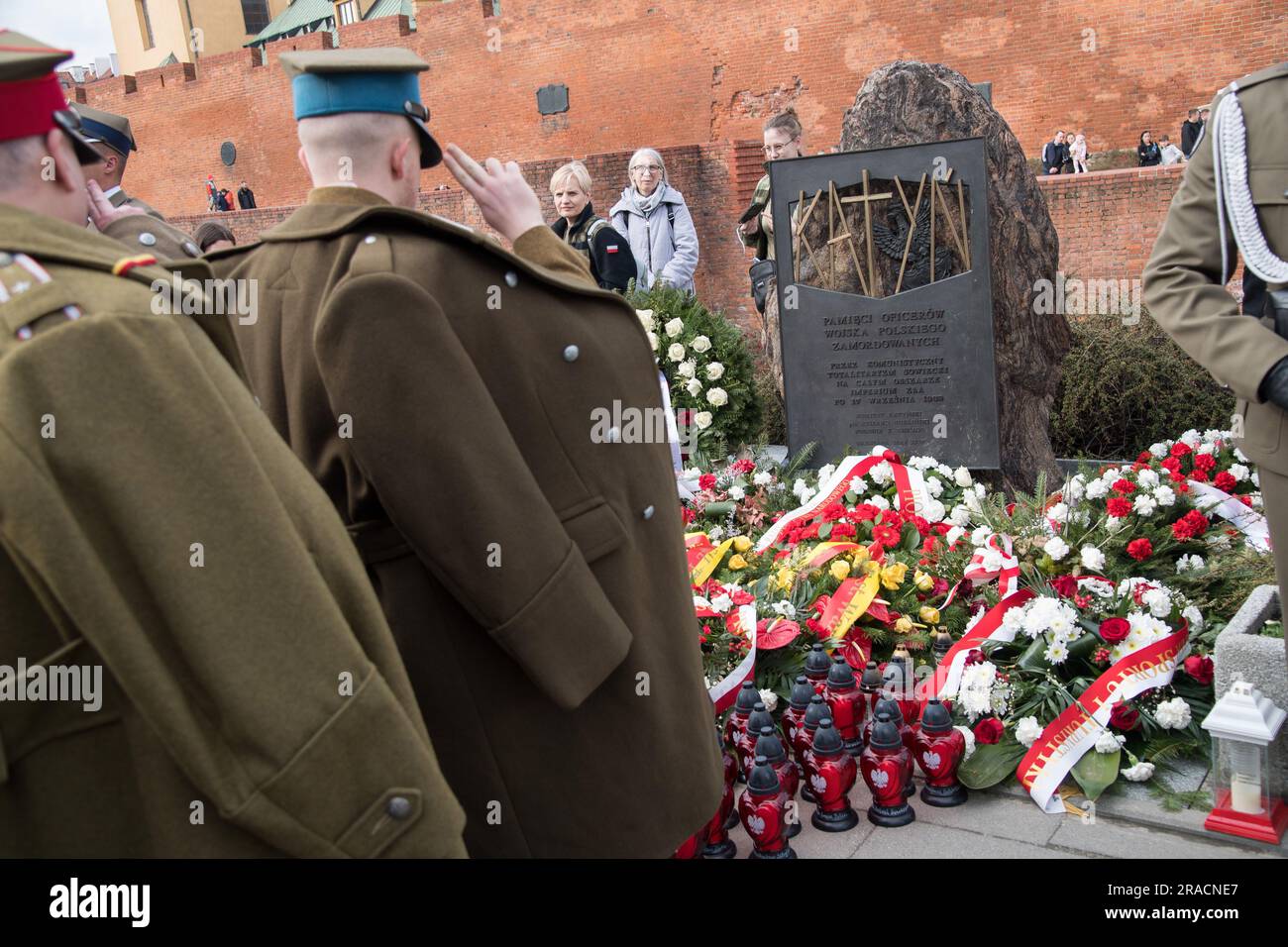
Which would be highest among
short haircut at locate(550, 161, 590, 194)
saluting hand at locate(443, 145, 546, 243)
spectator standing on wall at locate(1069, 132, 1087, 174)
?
spectator standing on wall at locate(1069, 132, 1087, 174)

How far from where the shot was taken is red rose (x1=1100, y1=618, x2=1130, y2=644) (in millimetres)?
3180

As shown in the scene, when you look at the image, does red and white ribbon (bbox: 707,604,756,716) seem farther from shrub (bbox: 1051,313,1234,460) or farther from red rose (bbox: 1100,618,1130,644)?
shrub (bbox: 1051,313,1234,460)

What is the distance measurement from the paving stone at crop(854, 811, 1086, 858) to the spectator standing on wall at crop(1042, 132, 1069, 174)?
1510 cm

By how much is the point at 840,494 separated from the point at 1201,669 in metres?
1.96

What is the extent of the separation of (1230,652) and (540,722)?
6.42 feet

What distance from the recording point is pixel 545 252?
1980mm

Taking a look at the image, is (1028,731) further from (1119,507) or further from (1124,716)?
(1119,507)

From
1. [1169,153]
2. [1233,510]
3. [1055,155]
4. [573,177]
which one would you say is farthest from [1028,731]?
[1169,153]

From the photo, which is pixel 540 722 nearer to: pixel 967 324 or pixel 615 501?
pixel 615 501

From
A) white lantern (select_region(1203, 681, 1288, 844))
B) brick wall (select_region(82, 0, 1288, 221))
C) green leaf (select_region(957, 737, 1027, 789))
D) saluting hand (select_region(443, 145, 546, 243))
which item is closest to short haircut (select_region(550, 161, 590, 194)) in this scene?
green leaf (select_region(957, 737, 1027, 789))

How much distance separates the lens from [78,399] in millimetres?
1034

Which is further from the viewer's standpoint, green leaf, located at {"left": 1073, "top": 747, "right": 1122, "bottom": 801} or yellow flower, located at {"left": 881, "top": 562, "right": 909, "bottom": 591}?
yellow flower, located at {"left": 881, "top": 562, "right": 909, "bottom": 591}

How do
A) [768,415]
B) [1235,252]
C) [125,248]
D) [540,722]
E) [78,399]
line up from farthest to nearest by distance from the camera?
[768,415]
[1235,252]
[540,722]
[125,248]
[78,399]
